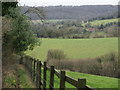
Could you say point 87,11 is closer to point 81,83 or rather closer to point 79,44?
point 79,44

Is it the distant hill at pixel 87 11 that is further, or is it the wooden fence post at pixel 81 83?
the distant hill at pixel 87 11

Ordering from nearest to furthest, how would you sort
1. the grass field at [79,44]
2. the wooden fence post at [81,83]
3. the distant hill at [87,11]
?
the wooden fence post at [81,83], the grass field at [79,44], the distant hill at [87,11]

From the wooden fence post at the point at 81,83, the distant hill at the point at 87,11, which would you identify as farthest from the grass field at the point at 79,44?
the wooden fence post at the point at 81,83

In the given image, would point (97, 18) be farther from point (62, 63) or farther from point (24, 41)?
point (24, 41)

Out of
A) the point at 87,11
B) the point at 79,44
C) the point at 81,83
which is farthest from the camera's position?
the point at 87,11

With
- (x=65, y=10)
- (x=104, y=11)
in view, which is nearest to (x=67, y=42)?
(x=65, y=10)

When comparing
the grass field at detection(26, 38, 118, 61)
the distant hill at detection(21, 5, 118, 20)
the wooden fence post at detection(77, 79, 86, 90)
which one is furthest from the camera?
the distant hill at detection(21, 5, 118, 20)

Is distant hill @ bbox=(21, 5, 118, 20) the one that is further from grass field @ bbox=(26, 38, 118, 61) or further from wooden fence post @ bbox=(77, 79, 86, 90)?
wooden fence post @ bbox=(77, 79, 86, 90)

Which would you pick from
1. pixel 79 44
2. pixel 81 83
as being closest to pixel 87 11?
pixel 79 44

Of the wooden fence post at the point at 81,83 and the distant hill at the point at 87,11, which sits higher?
the distant hill at the point at 87,11

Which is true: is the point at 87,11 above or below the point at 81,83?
above

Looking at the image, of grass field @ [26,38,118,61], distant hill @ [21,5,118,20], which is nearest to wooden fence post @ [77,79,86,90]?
grass field @ [26,38,118,61]

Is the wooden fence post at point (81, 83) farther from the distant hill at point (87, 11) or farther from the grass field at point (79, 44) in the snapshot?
the distant hill at point (87, 11)

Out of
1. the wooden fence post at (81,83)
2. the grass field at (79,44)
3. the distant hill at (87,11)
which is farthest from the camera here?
the distant hill at (87,11)
